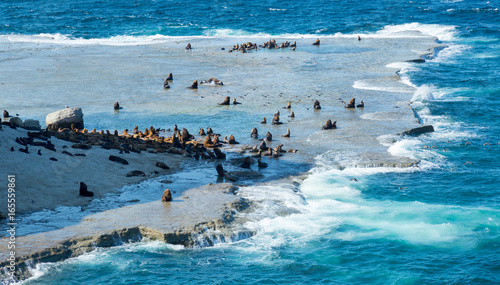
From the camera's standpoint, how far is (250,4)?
88.1 metres

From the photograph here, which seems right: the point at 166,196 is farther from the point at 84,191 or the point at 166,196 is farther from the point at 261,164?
the point at 261,164

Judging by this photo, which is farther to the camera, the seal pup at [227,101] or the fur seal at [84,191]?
the seal pup at [227,101]

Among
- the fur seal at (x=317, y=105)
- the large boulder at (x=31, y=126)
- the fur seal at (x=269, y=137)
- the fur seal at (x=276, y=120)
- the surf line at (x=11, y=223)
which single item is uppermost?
the large boulder at (x=31, y=126)

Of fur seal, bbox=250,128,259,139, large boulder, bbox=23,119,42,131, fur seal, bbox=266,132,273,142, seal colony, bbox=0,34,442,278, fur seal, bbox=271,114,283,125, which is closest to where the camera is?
seal colony, bbox=0,34,442,278

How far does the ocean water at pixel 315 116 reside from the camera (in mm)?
13977

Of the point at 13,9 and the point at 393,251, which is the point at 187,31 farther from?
the point at 393,251

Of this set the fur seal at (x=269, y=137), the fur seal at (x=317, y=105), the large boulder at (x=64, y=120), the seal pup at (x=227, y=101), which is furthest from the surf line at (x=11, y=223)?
the fur seal at (x=317, y=105)

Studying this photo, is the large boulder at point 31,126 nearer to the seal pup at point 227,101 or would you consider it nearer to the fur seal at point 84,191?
the fur seal at point 84,191

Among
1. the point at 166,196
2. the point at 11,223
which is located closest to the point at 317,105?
the point at 166,196

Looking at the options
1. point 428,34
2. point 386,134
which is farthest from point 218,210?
point 428,34

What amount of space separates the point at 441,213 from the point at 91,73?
2978cm

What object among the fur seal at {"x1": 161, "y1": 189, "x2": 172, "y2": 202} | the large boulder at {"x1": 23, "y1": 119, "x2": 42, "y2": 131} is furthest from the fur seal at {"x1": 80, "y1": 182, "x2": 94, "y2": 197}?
the large boulder at {"x1": 23, "y1": 119, "x2": 42, "y2": 131}

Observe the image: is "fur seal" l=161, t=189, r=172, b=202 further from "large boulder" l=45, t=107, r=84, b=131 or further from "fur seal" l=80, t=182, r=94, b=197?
"large boulder" l=45, t=107, r=84, b=131

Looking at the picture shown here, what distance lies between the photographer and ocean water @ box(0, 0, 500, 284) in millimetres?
13977
